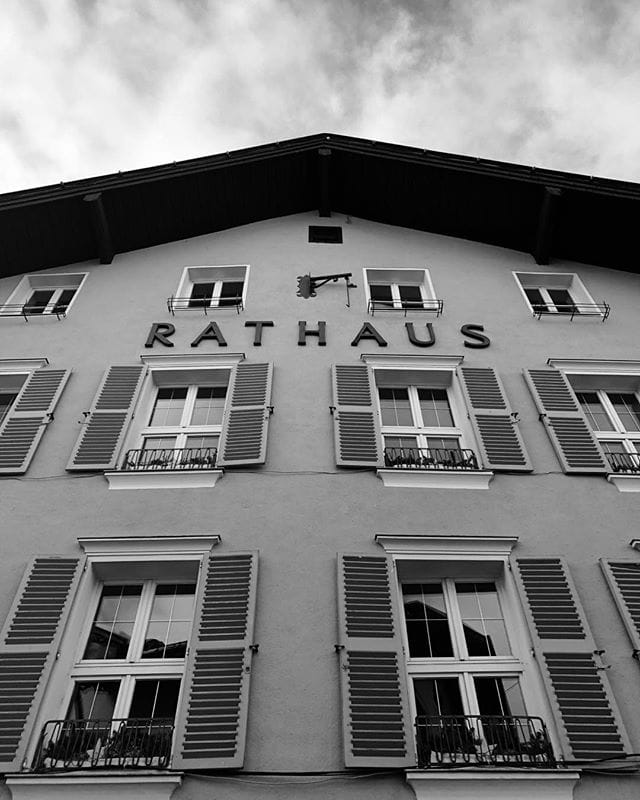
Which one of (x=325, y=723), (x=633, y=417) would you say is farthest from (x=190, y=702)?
(x=633, y=417)

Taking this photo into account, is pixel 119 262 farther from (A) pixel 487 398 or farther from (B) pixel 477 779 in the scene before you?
(B) pixel 477 779

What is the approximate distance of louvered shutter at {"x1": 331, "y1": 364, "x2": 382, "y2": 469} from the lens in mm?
7953

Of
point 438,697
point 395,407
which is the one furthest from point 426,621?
point 395,407

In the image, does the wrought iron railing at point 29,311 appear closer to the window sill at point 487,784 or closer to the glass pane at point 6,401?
the glass pane at point 6,401

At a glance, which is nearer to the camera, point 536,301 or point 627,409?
point 627,409

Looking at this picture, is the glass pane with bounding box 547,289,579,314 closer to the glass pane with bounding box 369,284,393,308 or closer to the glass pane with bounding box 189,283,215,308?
the glass pane with bounding box 369,284,393,308

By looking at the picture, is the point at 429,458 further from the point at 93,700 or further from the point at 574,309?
the point at 574,309

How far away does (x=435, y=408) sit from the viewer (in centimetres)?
925

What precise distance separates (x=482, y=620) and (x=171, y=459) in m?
3.84

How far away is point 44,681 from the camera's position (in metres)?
5.82

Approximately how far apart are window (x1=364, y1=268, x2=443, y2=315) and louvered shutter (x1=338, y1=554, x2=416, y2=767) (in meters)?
5.19

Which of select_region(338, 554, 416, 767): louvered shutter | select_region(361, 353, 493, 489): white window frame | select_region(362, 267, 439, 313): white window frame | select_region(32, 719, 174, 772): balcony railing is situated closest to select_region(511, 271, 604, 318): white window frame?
select_region(362, 267, 439, 313): white window frame

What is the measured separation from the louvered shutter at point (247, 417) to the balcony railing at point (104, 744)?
114 inches

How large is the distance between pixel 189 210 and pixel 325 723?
955 cm
